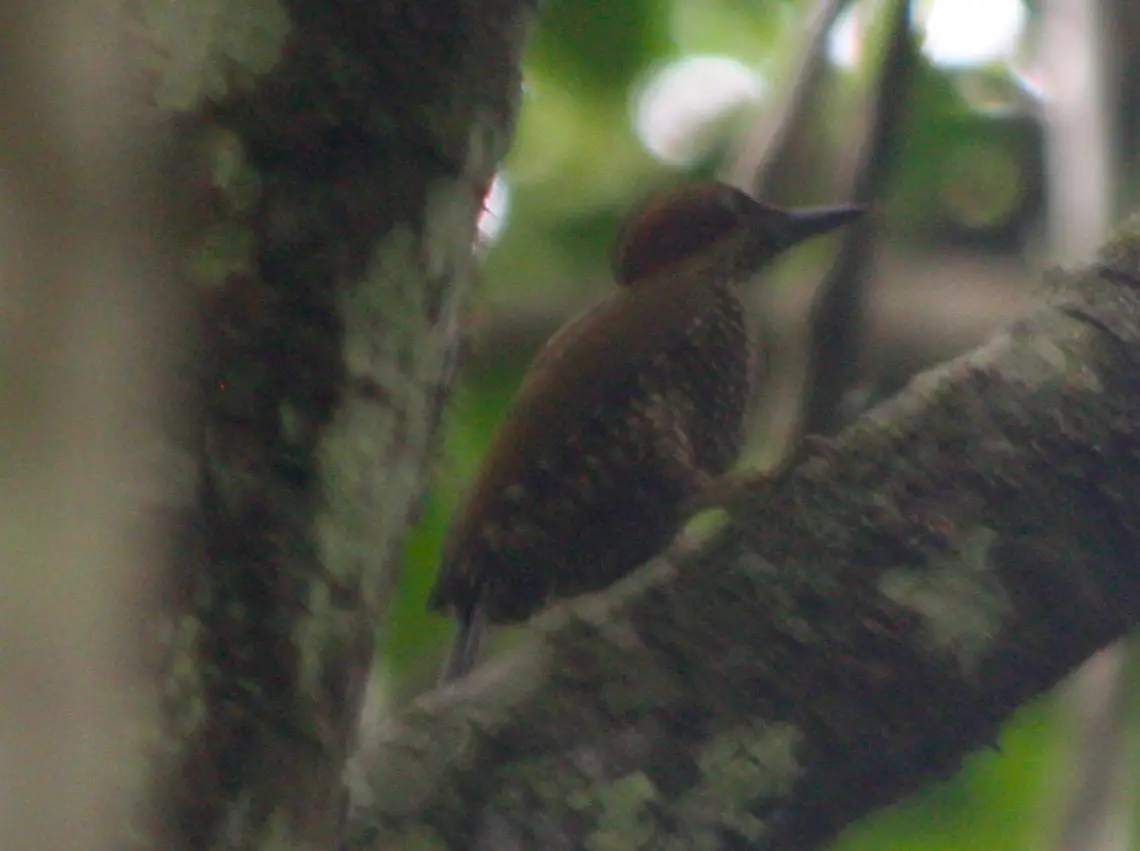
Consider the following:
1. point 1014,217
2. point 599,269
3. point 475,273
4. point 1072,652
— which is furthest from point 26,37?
point 1014,217

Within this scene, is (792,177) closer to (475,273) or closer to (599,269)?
(599,269)

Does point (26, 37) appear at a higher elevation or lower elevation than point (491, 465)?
higher

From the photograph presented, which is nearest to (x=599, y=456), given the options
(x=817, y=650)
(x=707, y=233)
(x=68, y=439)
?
(x=707, y=233)

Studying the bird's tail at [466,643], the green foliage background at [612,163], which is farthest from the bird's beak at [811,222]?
the bird's tail at [466,643]

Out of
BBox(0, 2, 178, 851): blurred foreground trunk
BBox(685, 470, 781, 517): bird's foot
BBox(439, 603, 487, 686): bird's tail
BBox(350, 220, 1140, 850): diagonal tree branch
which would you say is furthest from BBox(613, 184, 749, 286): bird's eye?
BBox(0, 2, 178, 851): blurred foreground trunk

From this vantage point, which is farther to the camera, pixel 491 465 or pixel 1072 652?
pixel 491 465

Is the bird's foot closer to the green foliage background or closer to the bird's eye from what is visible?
the bird's eye
